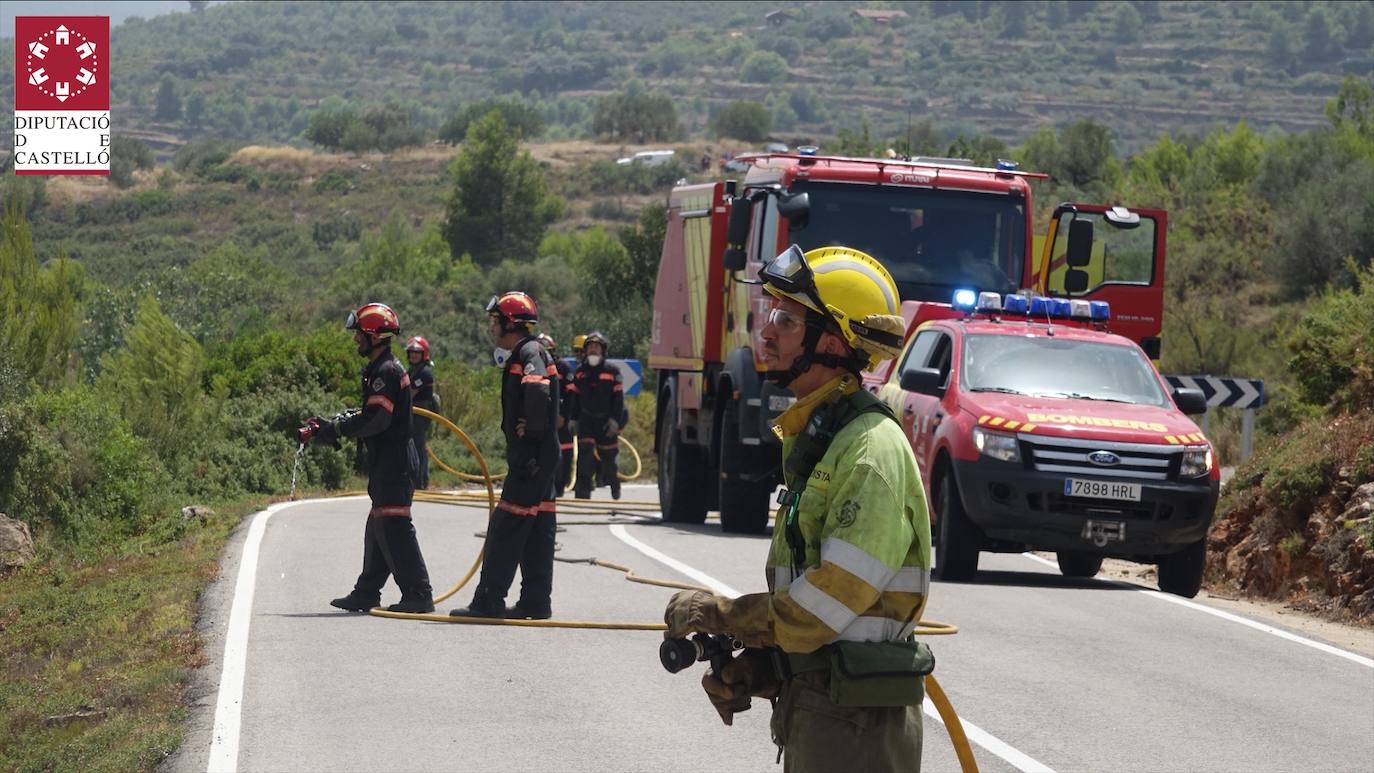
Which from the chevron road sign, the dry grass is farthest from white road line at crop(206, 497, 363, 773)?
the dry grass

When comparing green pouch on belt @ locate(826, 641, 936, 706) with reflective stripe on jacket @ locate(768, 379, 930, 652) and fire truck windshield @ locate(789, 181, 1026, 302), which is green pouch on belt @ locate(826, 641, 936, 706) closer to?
reflective stripe on jacket @ locate(768, 379, 930, 652)

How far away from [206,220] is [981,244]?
9437cm

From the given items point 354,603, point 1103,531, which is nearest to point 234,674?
point 354,603

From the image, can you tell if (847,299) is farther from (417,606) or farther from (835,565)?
(417,606)

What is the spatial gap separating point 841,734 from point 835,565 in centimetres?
43

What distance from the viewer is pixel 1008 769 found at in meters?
8.16

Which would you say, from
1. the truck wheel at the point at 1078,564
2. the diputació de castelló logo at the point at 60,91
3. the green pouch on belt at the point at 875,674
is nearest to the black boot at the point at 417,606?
the truck wheel at the point at 1078,564

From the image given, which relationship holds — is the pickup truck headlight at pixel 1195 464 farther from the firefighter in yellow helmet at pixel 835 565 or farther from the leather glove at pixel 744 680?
the leather glove at pixel 744 680

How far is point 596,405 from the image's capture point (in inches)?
922

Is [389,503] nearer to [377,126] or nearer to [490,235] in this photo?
[490,235]

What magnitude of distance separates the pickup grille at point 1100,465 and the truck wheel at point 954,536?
64cm

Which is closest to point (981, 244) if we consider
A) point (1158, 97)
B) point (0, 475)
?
point (0, 475)

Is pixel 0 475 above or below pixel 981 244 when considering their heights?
below

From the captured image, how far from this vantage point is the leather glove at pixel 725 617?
15.0 ft
